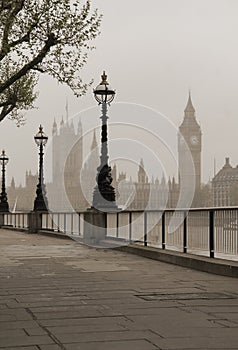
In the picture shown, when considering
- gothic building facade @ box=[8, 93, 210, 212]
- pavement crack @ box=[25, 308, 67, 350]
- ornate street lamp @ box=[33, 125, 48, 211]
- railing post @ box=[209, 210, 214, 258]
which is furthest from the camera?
ornate street lamp @ box=[33, 125, 48, 211]

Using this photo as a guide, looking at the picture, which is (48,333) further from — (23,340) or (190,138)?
(190,138)

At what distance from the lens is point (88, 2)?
22.4 m

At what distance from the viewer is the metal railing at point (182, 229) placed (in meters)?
13.7

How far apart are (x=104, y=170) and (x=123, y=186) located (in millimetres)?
7434

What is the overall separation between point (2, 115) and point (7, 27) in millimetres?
13493

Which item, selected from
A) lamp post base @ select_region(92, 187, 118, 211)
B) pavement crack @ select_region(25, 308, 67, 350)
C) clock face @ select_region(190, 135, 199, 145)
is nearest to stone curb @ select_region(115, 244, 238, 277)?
lamp post base @ select_region(92, 187, 118, 211)

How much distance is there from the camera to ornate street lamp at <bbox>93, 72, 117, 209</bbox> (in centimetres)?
2314

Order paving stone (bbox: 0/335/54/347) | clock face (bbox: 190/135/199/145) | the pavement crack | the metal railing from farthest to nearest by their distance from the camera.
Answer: clock face (bbox: 190/135/199/145) < the metal railing < paving stone (bbox: 0/335/54/347) < the pavement crack

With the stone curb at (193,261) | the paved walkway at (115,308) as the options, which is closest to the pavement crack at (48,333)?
the paved walkway at (115,308)

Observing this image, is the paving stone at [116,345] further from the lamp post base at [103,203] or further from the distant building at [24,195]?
the distant building at [24,195]

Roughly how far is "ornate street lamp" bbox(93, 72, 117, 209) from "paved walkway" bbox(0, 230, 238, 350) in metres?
7.83

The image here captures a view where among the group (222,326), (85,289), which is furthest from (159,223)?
(222,326)

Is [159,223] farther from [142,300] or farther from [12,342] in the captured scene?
[12,342]

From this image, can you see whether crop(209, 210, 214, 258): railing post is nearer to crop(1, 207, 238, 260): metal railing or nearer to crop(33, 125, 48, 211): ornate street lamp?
crop(1, 207, 238, 260): metal railing
